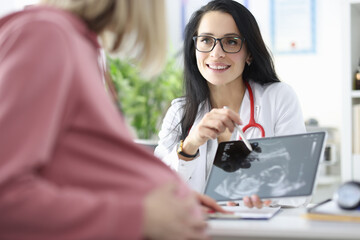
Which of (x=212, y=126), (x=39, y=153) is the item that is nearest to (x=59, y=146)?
(x=39, y=153)

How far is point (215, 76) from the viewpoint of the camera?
82.7 inches

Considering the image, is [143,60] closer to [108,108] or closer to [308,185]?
[108,108]

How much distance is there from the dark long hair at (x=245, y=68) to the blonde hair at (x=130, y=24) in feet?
3.79

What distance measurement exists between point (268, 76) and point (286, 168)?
0.84 meters

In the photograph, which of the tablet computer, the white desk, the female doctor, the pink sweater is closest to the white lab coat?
the female doctor

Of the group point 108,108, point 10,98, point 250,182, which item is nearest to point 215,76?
point 250,182

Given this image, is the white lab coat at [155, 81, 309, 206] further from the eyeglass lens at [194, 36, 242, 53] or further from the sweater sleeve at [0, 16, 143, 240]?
the sweater sleeve at [0, 16, 143, 240]

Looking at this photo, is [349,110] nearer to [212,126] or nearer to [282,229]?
[212,126]

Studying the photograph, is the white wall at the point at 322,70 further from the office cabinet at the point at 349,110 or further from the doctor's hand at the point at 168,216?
the doctor's hand at the point at 168,216

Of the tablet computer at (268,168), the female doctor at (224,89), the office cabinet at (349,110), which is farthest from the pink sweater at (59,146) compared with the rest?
the office cabinet at (349,110)

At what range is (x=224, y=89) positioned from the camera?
7.22 ft

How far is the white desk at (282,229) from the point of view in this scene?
1081 mm

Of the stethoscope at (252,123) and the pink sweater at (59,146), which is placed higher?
the pink sweater at (59,146)

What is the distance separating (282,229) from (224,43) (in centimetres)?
113
